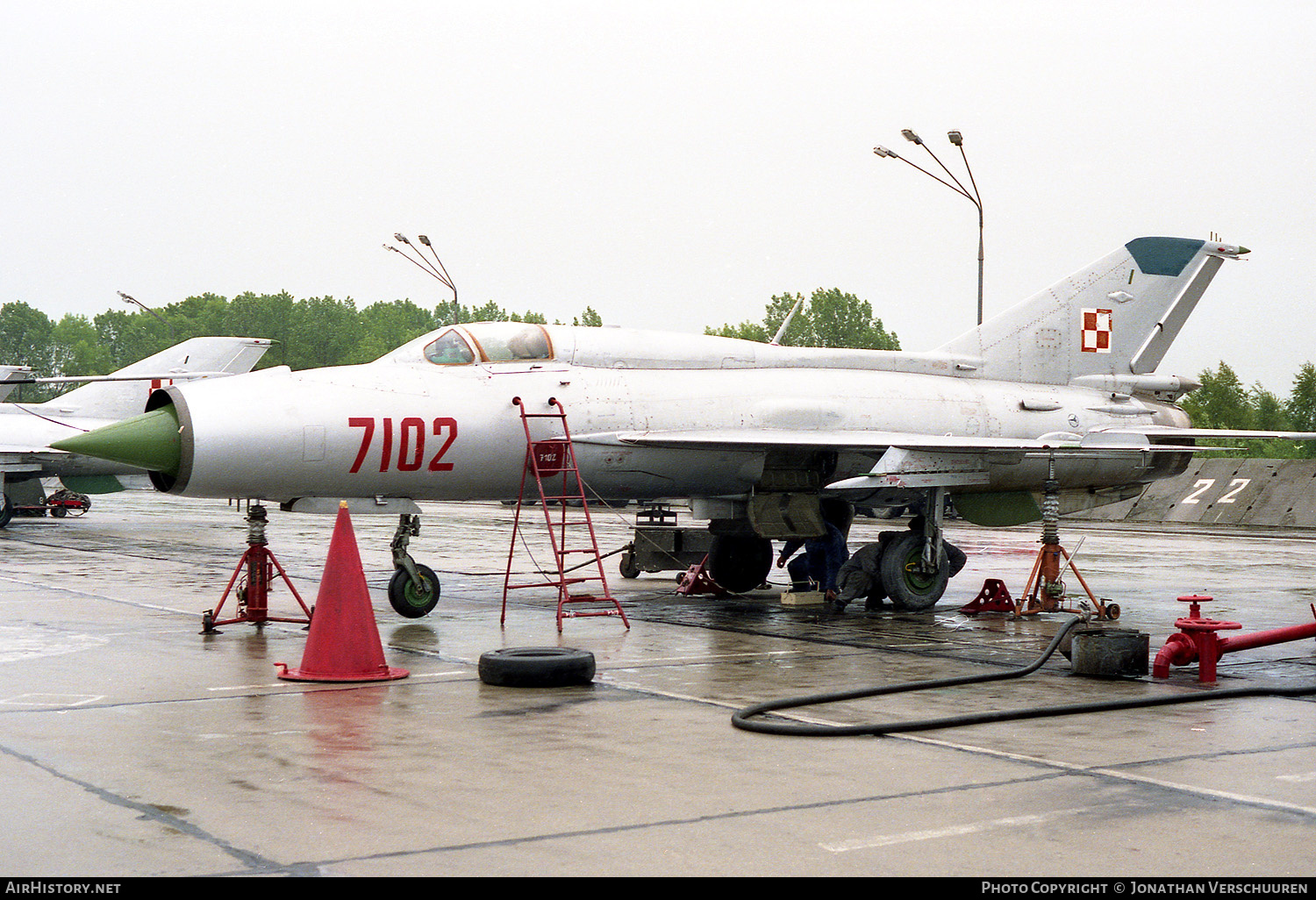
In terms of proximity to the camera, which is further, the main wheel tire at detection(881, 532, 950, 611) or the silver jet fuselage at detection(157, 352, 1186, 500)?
the main wheel tire at detection(881, 532, 950, 611)

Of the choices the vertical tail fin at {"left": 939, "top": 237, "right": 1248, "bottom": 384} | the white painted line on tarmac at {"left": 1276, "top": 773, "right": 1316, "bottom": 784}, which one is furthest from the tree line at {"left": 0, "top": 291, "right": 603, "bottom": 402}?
the white painted line on tarmac at {"left": 1276, "top": 773, "right": 1316, "bottom": 784}

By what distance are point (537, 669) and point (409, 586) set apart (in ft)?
14.1

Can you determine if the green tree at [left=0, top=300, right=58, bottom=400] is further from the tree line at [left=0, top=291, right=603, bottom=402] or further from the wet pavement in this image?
the wet pavement

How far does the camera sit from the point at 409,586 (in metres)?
12.0

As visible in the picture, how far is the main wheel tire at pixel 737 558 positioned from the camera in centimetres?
1502

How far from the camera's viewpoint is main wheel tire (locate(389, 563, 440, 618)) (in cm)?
1193

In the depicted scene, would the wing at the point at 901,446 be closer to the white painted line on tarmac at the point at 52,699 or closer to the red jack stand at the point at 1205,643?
the red jack stand at the point at 1205,643

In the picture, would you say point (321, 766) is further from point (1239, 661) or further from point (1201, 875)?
point (1239, 661)

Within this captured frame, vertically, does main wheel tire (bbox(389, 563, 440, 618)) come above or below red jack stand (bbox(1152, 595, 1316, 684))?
below

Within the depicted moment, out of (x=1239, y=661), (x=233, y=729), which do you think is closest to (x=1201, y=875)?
(x=233, y=729)

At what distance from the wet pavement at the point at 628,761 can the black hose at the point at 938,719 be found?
0.07 metres

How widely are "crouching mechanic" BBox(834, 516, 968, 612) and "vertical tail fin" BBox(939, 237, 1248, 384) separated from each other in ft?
9.27

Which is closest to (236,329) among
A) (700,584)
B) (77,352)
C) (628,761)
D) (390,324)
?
(390,324)

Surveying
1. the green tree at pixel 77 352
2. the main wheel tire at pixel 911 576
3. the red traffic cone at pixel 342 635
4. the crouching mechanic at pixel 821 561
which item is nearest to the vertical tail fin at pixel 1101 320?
the crouching mechanic at pixel 821 561
